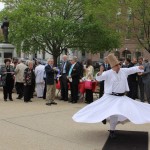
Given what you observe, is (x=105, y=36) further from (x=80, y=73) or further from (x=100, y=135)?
(x=100, y=135)

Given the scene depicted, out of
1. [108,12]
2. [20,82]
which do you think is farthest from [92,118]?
[108,12]

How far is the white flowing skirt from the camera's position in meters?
8.11

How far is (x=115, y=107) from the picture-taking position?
8.25 m

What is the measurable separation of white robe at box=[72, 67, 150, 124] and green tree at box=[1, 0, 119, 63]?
106ft

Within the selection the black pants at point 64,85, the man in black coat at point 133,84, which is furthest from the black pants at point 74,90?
the man in black coat at point 133,84

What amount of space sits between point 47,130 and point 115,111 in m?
2.17

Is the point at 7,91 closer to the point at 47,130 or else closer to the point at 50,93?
the point at 50,93

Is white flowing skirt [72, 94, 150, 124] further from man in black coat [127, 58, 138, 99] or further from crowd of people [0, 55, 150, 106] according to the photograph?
man in black coat [127, 58, 138, 99]

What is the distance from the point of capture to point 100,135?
909 centimetres

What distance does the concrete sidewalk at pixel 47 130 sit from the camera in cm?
798

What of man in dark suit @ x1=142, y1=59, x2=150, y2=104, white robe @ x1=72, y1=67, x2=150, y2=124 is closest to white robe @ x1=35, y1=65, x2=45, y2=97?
man in dark suit @ x1=142, y1=59, x2=150, y2=104

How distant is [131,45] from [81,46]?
2939 centimetres

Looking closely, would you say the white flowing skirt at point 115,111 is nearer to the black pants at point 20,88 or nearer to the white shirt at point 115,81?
the white shirt at point 115,81

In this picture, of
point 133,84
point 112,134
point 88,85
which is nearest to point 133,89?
point 133,84
